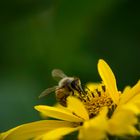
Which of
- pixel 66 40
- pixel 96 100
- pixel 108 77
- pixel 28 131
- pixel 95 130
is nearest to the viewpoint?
pixel 95 130

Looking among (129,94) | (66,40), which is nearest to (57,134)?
(129,94)

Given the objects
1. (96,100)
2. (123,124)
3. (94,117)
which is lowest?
(123,124)

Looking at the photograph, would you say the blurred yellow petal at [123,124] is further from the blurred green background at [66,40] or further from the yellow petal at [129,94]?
the blurred green background at [66,40]

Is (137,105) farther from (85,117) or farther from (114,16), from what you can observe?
(114,16)

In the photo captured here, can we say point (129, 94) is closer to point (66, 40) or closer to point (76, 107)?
point (76, 107)

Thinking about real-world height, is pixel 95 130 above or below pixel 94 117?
below

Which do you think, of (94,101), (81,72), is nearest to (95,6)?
(81,72)

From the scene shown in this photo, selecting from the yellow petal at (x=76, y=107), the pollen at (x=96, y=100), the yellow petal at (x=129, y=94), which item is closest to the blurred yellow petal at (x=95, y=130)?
the yellow petal at (x=76, y=107)
